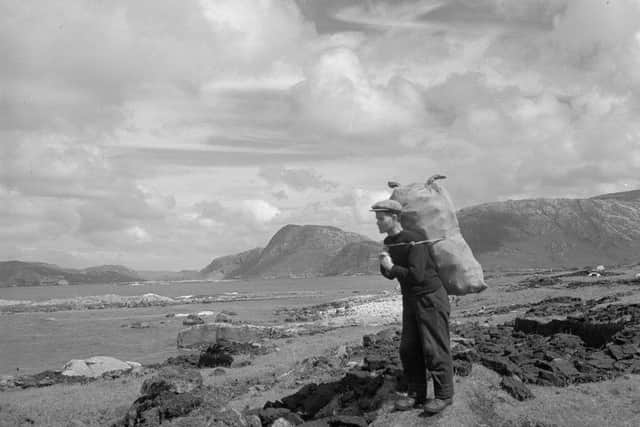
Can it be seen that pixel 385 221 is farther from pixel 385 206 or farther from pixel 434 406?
pixel 434 406

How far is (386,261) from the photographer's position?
9914 mm

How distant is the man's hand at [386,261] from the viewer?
986 cm

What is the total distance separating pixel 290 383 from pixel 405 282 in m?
7.85

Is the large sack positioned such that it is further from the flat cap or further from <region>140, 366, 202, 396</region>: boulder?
Answer: <region>140, 366, 202, 396</region>: boulder

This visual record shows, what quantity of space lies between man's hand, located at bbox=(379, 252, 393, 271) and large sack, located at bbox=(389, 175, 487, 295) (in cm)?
→ 82

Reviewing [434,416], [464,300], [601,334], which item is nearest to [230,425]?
[434,416]

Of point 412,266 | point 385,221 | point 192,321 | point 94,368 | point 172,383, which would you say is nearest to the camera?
point 412,266

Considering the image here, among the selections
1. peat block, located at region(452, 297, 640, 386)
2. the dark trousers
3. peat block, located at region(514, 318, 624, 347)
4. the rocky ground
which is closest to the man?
the dark trousers

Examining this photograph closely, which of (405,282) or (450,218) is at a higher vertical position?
(450,218)

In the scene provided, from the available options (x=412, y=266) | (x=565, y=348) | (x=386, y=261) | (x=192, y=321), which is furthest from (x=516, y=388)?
(x=192, y=321)

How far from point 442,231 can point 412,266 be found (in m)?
1.33

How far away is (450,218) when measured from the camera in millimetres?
11031

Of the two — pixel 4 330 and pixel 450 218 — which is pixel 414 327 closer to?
pixel 450 218

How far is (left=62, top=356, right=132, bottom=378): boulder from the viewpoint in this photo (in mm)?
26547
